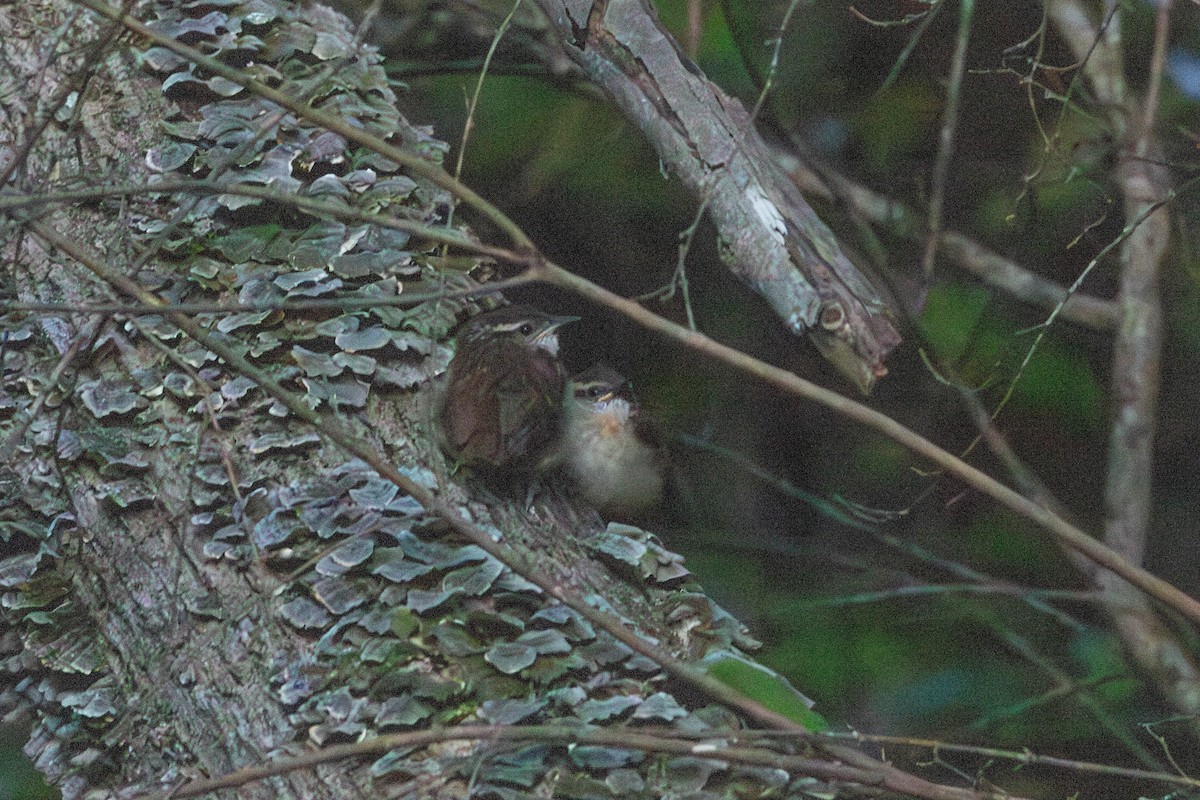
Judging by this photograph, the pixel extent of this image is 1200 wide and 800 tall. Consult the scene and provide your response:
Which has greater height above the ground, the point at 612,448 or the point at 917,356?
the point at 612,448

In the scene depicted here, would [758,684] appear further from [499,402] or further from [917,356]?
[917,356]

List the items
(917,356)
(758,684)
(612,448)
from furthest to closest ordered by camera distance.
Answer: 1. (917,356)
2. (612,448)
3. (758,684)

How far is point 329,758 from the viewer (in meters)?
1.19

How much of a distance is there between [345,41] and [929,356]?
119cm

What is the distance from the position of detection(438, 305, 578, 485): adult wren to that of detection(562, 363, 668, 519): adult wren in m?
0.16

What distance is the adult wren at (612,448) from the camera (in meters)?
1.90

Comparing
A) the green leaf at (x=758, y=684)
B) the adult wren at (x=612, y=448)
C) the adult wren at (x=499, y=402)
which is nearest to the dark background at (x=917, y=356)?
the adult wren at (x=612, y=448)

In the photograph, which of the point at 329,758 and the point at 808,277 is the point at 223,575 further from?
the point at 808,277

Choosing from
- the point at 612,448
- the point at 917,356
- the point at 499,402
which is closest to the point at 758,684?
the point at 499,402

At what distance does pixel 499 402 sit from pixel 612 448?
0.49 metres

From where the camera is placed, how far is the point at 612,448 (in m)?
2.00

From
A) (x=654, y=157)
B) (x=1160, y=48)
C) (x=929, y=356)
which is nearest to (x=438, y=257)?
(x=654, y=157)

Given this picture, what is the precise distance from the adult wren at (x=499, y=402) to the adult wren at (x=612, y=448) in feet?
0.52

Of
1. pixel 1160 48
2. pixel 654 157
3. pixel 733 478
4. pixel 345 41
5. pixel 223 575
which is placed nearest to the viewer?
pixel 223 575
